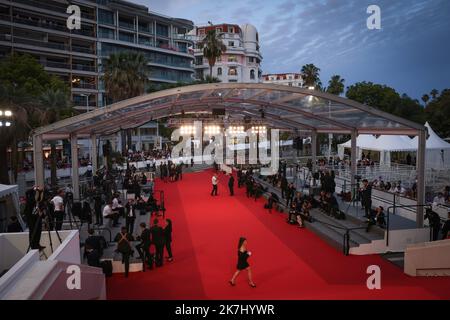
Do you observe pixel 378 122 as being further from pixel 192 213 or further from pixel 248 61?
pixel 248 61

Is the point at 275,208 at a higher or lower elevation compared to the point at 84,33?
lower

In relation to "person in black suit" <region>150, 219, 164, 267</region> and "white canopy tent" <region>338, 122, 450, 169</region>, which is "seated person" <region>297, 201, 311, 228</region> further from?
"white canopy tent" <region>338, 122, 450, 169</region>

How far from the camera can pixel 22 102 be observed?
23.4 m

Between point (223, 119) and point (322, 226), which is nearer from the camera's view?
point (322, 226)

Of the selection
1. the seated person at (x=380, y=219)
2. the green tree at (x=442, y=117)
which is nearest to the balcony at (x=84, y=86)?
the green tree at (x=442, y=117)

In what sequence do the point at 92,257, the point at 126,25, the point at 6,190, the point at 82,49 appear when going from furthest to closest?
the point at 126,25
the point at 82,49
the point at 6,190
the point at 92,257

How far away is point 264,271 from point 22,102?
2040 centimetres

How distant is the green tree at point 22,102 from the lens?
A: 2220cm

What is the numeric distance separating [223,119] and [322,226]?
1717 centimetres

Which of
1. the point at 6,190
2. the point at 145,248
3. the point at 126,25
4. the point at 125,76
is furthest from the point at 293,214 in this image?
the point at 126,25

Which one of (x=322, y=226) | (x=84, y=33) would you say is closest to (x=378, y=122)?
(x=322, y=226)

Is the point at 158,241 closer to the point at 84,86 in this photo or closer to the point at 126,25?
the point at 84,86

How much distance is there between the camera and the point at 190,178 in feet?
103

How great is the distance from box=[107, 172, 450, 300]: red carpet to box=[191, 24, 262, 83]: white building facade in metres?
68.2
